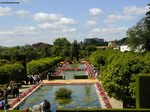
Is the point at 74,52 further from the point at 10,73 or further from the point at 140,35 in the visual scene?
the point at 10,73

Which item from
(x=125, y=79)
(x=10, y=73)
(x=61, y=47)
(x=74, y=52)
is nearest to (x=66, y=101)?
(x=125, y=79)

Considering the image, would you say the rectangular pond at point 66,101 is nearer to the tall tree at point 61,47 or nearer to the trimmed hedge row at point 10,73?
the trimmed hedge row at point 10,73

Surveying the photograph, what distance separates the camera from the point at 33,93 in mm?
35906

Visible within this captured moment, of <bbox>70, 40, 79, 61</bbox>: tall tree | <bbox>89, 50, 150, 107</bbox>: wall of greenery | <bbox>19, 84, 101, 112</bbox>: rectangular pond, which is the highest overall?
<bbox>70, 40, 79, 61</bbox>: tall tree

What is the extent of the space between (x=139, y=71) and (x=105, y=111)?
21.0ft

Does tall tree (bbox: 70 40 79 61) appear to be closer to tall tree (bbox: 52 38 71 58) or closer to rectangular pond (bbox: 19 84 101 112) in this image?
tall tree (bbox: 52 38 71 58)

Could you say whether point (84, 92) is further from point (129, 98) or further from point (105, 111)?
point (105, 111)

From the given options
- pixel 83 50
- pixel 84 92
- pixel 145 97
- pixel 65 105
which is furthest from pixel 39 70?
pixel 83 50

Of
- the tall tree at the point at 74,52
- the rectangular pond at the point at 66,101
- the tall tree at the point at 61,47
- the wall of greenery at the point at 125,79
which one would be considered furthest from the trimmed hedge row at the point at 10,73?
the tall tree at the point at 61,47

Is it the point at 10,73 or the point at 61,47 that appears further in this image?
the point at 61,47

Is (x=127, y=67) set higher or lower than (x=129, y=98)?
higher

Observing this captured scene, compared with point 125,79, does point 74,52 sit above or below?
above

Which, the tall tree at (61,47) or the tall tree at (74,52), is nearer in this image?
the tall tree at (74,52)

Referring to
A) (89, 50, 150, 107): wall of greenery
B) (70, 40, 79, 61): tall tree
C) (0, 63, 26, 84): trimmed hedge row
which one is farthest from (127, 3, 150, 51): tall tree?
(89, 50, 150, 107): wall of greenery
